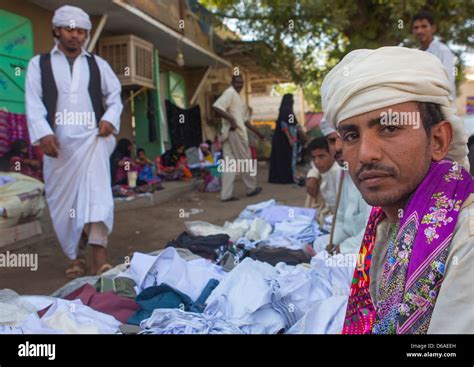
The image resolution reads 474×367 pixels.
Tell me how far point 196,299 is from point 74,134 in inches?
66.5

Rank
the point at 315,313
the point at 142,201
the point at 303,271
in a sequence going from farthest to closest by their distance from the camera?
the point at 142,201 → the point at 303,271 → the point at 315,313

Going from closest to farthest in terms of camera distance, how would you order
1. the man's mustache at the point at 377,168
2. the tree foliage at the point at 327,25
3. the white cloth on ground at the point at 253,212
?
the man's mustache at the point at 377,168 → the white cloth on ground at the point at 253,212 → the tree foliage at the point at 327,25

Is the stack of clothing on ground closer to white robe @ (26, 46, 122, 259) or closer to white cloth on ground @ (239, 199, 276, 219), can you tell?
white robe @ (26, 46, 122, 259)

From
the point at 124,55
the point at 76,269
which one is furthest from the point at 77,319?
the point at 124,55

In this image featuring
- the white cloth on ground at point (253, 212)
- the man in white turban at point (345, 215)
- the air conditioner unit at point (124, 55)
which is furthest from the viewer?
the air conditioner unit at point (124, 55)

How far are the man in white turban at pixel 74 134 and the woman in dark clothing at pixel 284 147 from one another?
548 centimetres

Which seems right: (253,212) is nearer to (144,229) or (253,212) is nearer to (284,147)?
(144,229)

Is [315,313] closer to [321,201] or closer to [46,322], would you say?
[46,322]

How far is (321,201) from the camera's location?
4691mm

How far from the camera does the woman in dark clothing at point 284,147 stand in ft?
28.6

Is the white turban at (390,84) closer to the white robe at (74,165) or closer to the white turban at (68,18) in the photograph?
the white robe at (74,165)

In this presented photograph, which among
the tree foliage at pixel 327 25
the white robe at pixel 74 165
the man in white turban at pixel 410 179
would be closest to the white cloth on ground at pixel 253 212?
the white robe at pixel 74 165
